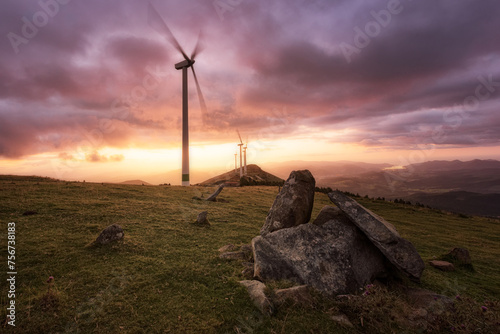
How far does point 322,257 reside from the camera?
370 inches

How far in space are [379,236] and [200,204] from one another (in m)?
18.6

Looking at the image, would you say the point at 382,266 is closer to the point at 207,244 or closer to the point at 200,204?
the point at 207,244

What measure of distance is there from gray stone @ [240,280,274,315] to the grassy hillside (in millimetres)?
211

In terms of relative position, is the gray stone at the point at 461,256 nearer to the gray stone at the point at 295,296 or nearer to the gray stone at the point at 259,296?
the gray stone at the point at 295,296

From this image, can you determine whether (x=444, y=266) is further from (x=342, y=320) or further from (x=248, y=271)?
(x=248, y=271)

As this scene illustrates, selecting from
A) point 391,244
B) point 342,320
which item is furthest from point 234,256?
point 391,244

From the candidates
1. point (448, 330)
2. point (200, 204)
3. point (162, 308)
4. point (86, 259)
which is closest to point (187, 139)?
point (200, 204)

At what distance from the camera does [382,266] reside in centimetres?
1021

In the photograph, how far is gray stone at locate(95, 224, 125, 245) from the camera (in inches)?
434

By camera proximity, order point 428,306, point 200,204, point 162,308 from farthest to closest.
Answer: point 200,204 → point 428,306 → point 162,308

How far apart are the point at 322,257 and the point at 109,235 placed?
33.0 ft

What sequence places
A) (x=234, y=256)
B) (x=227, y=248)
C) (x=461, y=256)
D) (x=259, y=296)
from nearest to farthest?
(x=259, y=296) → (x=234, y=256) → (x=227, y=248) → (x=461, y=256)

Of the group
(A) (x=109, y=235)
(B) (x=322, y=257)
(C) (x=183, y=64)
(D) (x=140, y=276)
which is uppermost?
(C) (x=183, y=64)

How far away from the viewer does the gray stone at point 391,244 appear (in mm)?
9039
